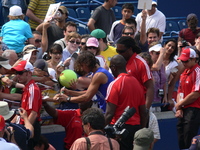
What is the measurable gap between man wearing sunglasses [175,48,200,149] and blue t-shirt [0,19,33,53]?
9.55 feet

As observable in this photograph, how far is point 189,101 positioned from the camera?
8352 mm

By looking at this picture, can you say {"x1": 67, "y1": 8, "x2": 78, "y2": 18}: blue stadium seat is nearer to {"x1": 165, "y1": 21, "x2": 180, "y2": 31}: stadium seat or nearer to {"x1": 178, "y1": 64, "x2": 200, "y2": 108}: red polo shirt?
{"x1": 165, "y1": 21, "x2": 180, "y2": 31}: stadium seat

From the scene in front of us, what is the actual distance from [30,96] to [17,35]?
3010 millimetres

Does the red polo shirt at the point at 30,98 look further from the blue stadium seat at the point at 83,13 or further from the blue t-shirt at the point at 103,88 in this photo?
the blue stadium seat at the point at 83,13

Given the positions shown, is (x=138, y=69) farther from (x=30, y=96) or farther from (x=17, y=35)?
(x=17, y=35)

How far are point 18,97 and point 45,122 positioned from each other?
3.54ft

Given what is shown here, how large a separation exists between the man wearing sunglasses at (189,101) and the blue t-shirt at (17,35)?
291cm

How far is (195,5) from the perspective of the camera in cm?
1592

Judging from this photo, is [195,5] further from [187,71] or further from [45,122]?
[45,122]

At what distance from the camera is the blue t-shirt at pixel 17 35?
31.6ft

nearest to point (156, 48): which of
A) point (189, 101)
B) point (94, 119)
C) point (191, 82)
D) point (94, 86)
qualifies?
point (191, 82)

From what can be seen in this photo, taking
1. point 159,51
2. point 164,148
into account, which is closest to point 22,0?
point 159,51

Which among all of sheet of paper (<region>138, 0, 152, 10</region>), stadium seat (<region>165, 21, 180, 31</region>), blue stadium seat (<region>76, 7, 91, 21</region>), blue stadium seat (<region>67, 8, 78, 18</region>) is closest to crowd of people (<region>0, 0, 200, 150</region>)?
sheet of paper (<region>138, 0, 152, 10</region>)

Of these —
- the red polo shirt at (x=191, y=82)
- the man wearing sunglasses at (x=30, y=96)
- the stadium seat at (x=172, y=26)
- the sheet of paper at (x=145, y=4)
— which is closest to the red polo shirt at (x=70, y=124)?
the man wearing sunglasses at (x=30, y=96)
